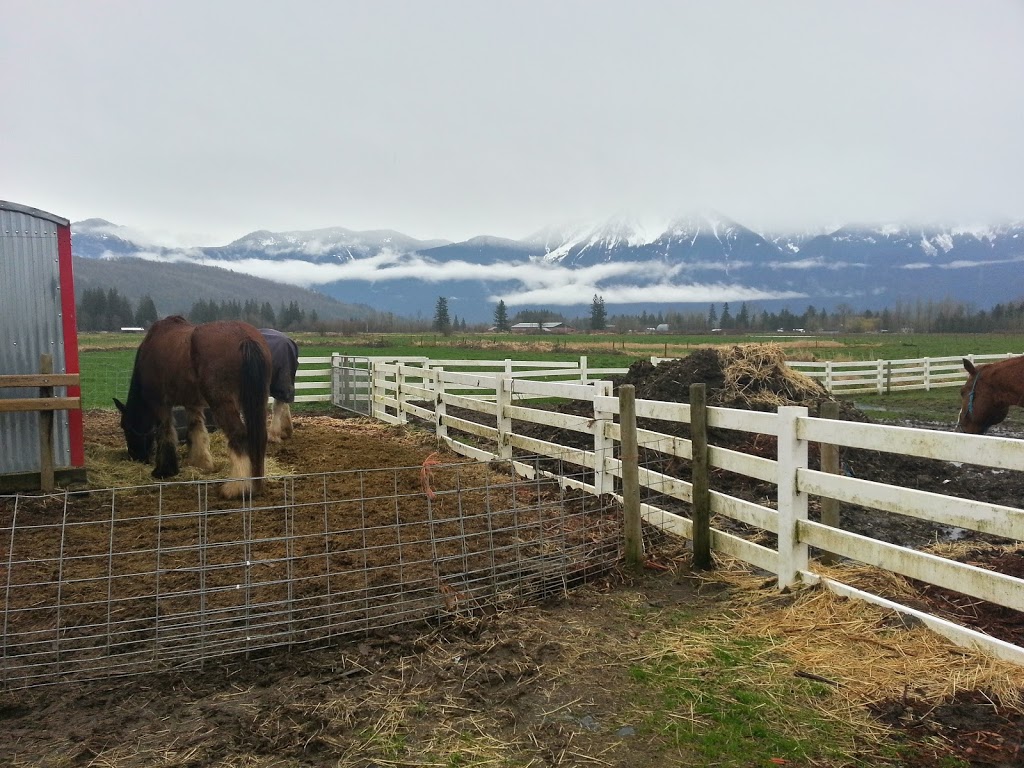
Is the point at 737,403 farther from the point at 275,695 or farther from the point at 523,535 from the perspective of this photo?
the point at 275,695

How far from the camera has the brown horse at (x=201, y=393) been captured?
22.9ft

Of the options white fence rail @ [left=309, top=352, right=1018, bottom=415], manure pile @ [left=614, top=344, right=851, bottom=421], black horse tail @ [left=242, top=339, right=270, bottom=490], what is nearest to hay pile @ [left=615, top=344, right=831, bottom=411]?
manure pile @ [left=614, top=344, right=851, bottom=421]

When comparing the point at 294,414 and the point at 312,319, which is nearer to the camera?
the point at 294,414

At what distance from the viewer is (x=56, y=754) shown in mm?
2822

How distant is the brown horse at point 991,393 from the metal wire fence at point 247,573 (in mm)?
7052

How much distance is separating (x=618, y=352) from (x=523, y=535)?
37.8m

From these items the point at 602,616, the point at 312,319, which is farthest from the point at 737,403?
the point at 312,319

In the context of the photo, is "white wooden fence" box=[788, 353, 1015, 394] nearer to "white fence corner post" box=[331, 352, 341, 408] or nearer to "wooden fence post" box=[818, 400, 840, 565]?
"white fence corner post" box=[331, 352, 341, 408]

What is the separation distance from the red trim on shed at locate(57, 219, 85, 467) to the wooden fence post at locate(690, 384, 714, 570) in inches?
247

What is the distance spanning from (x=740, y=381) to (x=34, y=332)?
8.91 meters

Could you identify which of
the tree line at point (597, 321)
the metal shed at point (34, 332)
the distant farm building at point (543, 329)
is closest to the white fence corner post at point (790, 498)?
the metal shed at point (34, 332)

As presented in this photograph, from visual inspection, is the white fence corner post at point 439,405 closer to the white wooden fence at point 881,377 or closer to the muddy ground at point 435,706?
the muddy ground at point 435,706

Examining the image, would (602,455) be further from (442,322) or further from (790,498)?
(442,322)

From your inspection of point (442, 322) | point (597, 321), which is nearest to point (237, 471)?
point (442, 322)
